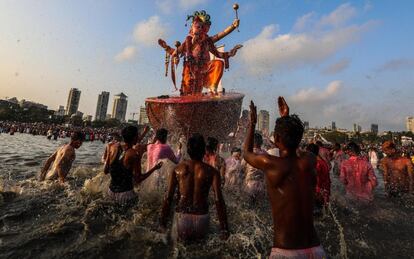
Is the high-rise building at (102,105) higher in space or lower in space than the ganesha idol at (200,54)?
higher

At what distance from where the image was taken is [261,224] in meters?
5.30

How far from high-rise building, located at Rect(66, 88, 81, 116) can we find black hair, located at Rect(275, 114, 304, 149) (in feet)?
546

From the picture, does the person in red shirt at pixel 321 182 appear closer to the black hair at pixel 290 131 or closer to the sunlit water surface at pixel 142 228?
the sunlit water surface at pixel 142 228

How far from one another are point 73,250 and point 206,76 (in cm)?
1103

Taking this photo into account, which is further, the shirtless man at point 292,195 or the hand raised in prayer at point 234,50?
the hand raised in prayer at point 234,50

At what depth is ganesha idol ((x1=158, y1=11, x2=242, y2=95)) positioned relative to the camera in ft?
44.1

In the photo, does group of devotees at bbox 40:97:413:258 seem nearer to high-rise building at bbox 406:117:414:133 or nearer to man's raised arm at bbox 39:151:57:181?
man's raised arm at bbox 39:151:57:181

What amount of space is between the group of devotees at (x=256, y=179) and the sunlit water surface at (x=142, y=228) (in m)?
0.35

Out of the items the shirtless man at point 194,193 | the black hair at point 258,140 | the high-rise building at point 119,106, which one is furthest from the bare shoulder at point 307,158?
the high-rise building at point 119,106

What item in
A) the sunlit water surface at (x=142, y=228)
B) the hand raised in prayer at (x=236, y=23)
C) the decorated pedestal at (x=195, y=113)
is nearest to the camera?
the sunlit water surface at (x=142, y=228)

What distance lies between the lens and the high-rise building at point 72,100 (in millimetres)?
154625

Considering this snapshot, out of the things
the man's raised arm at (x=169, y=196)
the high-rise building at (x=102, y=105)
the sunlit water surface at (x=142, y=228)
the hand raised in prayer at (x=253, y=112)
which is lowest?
the sunlit water surface at (x=142, y=228)

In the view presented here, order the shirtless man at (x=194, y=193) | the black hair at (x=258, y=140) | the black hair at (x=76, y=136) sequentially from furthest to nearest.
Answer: the black hair at (x=76, y=136) → the black hair at (x=258, y=140) → the shirtless man at (x=194, y=193)

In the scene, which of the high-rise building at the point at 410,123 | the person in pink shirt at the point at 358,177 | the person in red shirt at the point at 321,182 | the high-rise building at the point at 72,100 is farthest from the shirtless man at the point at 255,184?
the high-rise building at the point at 410,123
